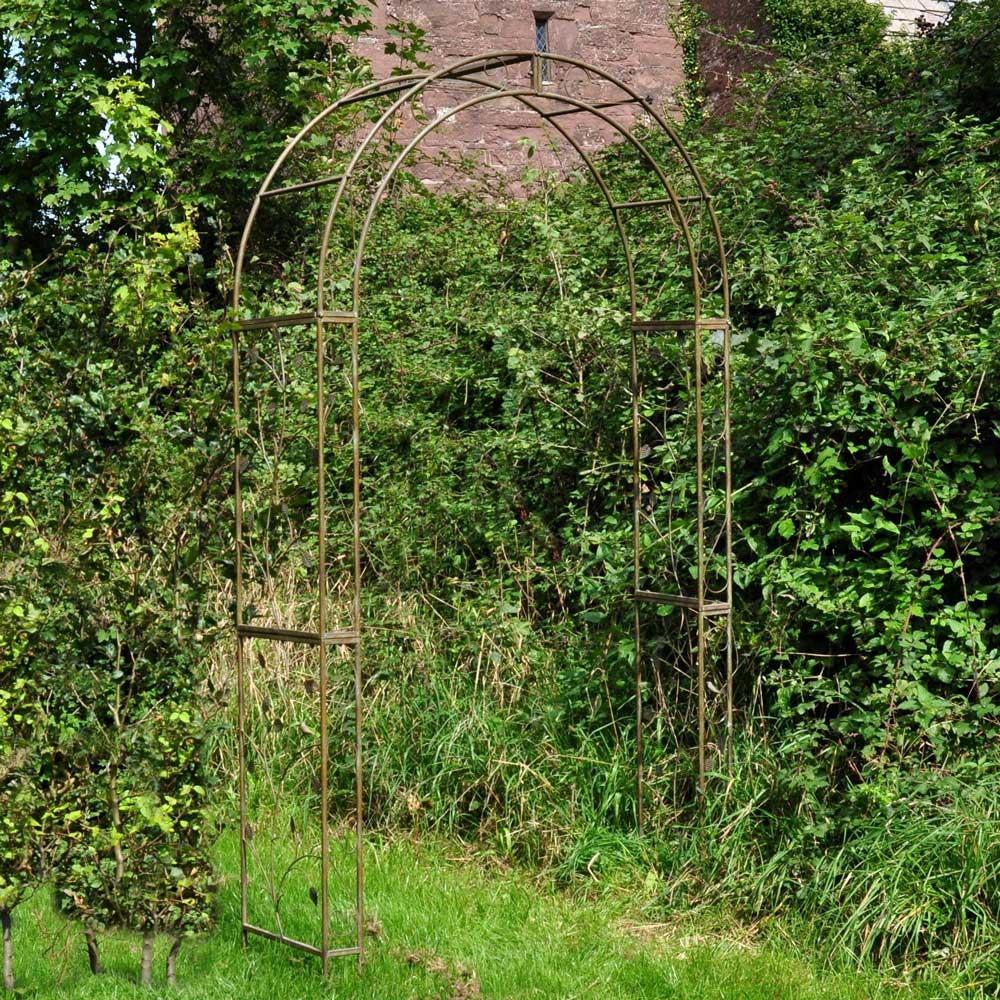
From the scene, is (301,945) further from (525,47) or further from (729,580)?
(525,47)

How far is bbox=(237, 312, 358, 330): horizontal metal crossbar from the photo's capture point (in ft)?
13.8

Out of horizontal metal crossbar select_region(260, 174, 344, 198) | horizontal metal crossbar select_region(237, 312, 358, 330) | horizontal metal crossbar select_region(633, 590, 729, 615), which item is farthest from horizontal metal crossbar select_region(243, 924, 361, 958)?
horizontal metal crossbar select_region(260, 174, 344, 198)

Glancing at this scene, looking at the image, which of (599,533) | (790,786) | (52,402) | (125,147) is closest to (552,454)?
(599,533)

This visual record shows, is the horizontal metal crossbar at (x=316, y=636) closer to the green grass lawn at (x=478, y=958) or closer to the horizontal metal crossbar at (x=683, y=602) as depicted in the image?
the green grass lawn at (x=478, y=958)

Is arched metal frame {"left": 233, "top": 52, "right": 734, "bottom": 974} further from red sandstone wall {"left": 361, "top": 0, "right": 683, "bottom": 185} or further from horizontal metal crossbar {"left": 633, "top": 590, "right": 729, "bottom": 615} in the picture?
red sandstone wall {"left": 361, "top": 0, "right": 683, "bottom": 185}

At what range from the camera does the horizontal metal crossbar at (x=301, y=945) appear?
13.7 feet

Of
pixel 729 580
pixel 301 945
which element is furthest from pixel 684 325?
pixel 301 945

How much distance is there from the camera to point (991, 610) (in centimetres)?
490

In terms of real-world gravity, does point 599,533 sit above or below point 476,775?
above

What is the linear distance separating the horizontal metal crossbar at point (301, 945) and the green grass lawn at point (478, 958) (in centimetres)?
6

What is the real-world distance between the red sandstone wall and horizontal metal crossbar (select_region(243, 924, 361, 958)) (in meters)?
8.32

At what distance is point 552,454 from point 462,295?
2.21m

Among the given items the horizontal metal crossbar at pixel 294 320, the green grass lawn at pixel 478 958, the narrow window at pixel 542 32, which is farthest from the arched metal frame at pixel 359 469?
the narrow window at pixel 542 32

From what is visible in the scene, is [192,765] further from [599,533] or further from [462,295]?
[462,295]
